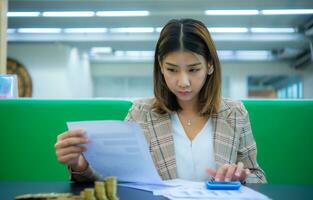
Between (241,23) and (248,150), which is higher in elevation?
(241,23)

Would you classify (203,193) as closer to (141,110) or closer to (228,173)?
(228,173)

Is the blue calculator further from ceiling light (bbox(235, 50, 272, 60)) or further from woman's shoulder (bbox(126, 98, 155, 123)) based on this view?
ceiling light (bbox(235, 50, 272, 60))

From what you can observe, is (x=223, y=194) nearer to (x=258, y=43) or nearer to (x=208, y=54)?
(x=208, y=54)

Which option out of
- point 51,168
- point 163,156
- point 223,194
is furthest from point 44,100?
point 223,194

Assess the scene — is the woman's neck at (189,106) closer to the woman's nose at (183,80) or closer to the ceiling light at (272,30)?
the woman's nose at (183,80)

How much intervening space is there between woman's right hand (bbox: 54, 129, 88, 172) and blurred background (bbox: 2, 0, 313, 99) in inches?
134

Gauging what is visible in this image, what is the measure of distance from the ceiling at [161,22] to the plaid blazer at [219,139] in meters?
4.08

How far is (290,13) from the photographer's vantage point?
682 centimetres

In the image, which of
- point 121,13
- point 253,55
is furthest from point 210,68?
point 253,55

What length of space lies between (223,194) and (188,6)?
6.15 meters

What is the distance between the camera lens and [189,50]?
1.17 m

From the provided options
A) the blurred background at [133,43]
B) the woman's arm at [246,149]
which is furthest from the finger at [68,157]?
the blurred background at [133,43]

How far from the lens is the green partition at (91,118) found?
5.95 ft

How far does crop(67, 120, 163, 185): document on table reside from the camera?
2.75 feet
